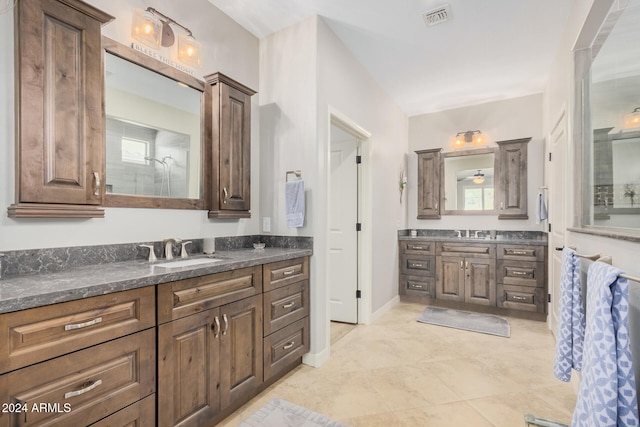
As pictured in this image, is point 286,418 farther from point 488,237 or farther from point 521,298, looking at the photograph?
point 488,237

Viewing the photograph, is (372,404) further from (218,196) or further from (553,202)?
(553,202)

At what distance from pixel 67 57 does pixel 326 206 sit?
1.86 meters

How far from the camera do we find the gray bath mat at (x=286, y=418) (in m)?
1.73

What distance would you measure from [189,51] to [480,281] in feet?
13.2

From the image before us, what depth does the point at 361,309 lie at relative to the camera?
3492mm

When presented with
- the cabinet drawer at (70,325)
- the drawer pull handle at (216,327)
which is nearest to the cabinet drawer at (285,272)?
the drawer pull handle at (216,327)

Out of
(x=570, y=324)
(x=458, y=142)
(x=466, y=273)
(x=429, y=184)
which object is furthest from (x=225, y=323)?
(x=458, y=142)

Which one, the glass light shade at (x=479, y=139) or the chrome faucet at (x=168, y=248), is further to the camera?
the glass light shade at (x=479, y=139)

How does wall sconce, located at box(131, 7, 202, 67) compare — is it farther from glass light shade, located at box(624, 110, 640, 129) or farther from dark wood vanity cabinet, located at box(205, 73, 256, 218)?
glass light shade, located at box(624, 110, 640, 129)

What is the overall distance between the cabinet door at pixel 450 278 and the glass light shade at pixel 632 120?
289cm

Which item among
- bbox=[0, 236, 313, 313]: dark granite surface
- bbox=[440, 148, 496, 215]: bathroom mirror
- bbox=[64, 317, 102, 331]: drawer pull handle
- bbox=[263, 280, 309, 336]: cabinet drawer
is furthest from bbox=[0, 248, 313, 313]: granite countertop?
bbox=[440, 148, 496, 215]: bathroom mirror

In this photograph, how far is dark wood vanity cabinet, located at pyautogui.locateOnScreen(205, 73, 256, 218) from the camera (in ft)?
7.41

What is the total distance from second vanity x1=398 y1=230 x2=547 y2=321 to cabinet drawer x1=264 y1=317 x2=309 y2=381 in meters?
2.36

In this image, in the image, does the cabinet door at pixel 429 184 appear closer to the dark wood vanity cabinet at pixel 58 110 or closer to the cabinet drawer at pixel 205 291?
the cabinet drawer at pixel 205 291
